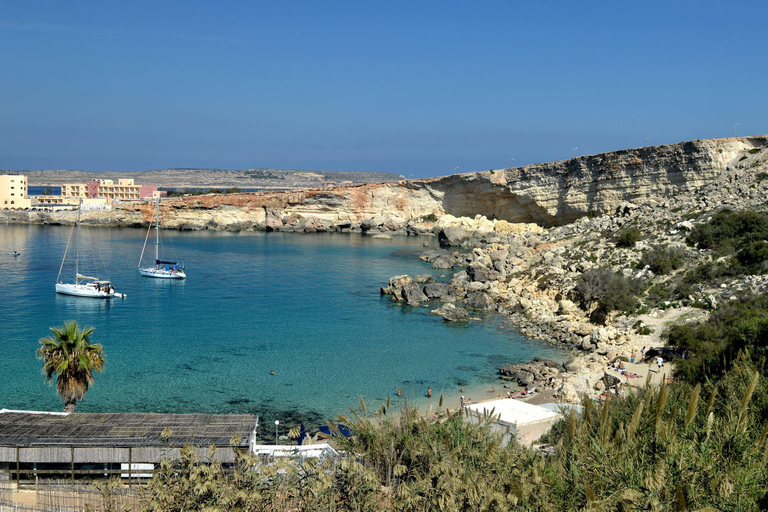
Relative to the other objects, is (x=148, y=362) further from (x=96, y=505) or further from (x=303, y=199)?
(x=303, y=199)

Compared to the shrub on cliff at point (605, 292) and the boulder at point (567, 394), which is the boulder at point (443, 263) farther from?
the boulder at point (567, 394)

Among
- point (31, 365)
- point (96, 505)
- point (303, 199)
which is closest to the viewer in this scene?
point (96, 505)

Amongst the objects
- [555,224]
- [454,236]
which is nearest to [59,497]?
[454,236]

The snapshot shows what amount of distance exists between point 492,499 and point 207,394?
15.6 meters

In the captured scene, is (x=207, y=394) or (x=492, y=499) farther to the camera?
(x=207, y=394)

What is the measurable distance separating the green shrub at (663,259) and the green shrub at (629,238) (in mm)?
2633

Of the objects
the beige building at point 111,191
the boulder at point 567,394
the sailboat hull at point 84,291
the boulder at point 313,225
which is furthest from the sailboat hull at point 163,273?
the beige building at point 111,191

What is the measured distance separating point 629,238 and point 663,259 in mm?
5594

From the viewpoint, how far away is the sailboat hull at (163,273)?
46394 mm

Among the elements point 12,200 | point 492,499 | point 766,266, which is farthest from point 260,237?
point 492,499

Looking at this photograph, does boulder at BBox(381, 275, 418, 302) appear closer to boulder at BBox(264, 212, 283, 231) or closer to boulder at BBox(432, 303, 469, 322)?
boulder at BBox(432, 303, 469, 322)

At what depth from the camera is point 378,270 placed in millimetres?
52344

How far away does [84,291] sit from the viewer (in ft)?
126

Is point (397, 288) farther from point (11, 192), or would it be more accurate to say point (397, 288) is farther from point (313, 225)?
point (11, 192)
